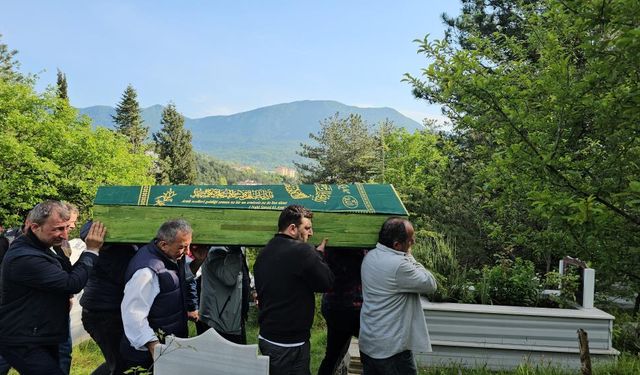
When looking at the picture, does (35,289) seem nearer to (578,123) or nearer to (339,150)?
(578,123)

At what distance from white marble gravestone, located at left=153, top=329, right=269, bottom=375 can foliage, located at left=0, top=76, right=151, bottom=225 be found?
2112cm

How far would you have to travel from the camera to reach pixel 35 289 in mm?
3557

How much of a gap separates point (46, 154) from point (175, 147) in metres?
30.1

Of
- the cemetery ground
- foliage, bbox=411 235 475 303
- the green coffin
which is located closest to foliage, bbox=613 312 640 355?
the cemetery ground

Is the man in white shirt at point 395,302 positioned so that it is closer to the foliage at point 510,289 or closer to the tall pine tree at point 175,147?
the foliage at point 510,289

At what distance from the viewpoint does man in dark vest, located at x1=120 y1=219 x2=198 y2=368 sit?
11.1 feet

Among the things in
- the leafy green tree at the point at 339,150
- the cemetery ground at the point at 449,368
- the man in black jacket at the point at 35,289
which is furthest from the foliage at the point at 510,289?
the leafy green tree at the point at 339,150

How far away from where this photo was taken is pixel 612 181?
3.98m

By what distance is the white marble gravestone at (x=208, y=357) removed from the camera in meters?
2.88

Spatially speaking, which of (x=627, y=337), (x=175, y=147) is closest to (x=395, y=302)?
(x=627, y=337)

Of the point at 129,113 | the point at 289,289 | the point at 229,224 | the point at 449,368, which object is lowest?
the point at 449,368

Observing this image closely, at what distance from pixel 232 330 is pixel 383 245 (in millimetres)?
1768

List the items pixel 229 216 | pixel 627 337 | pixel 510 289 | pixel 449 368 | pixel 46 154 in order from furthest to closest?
pixel 46 154 → pixel 627 337 → pixel 510 289 → pixel 449 368 → pixel 229 216

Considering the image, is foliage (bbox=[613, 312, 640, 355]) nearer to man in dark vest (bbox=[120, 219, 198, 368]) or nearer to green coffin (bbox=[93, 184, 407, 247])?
green coffin (bbox=[93, 184, 407, 247])
